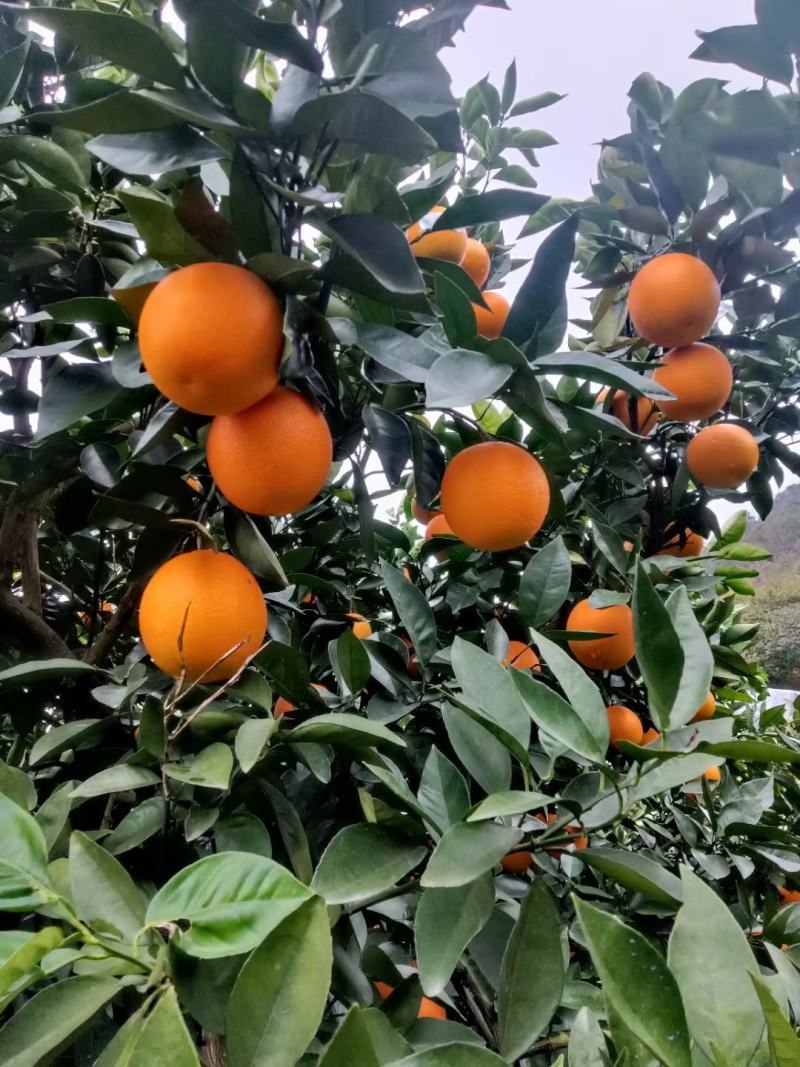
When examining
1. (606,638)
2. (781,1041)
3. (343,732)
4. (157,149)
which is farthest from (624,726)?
(157,149)

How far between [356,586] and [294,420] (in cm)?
61

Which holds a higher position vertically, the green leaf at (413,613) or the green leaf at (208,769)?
the green leaf at (208,769)

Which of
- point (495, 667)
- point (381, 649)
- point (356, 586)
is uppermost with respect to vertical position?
point (495, 667)

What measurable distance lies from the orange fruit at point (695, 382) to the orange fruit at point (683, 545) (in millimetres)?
289

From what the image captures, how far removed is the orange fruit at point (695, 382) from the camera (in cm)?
98

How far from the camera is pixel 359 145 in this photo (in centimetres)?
59

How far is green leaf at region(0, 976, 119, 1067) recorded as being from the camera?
38 centimetres

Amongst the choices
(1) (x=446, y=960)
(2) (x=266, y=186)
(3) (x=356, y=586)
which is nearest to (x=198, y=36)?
(2) (x=266, y=186)

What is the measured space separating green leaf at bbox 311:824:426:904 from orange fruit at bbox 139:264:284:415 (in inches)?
13.2

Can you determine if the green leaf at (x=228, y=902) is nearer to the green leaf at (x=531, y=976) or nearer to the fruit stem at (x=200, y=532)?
the green leaf at (x=531, y=976)

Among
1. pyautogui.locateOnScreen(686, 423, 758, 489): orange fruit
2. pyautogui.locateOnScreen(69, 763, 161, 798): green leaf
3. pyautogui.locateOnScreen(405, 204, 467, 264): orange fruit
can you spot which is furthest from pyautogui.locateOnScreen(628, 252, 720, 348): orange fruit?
pyautogui.locateOnScreen(69, 763, 161, 798): green leaf

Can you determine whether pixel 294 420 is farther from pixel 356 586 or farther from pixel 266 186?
pixel 356 586

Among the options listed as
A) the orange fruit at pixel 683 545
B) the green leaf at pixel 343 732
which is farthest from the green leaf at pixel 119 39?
the orange fruit at pixel 683 545

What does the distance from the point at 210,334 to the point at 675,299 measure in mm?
643
